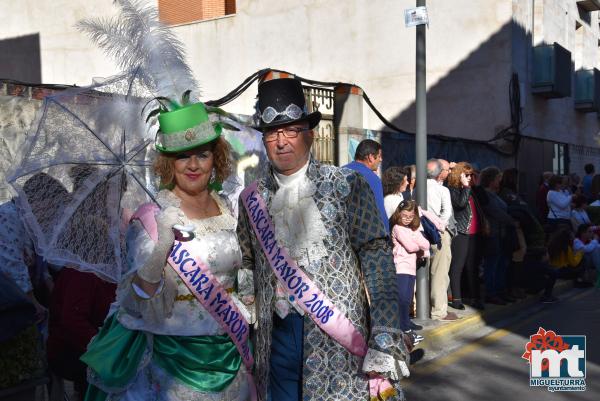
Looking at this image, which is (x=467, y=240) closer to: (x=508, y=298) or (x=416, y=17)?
(x=508, y=298)

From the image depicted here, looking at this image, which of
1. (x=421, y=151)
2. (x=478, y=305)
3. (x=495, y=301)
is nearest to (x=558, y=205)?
(x=495, y=301)

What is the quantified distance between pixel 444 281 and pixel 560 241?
13.5 feet

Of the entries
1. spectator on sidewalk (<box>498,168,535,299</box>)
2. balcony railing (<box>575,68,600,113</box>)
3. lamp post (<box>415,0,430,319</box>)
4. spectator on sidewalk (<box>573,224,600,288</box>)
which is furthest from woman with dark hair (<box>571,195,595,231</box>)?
balcony railing (<box>575,68,600,113</box>)

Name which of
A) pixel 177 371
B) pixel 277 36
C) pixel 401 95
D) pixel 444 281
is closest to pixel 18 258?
pixel 177 371

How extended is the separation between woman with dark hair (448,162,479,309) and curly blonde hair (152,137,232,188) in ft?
18.4

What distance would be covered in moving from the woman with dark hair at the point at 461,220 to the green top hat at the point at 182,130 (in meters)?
5.83

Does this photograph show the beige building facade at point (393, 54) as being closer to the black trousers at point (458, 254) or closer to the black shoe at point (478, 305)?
the black shoe at point (478, 305)

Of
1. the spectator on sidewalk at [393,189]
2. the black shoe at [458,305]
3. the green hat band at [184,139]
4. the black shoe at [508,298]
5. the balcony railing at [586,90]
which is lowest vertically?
the black shoe at [508,298]

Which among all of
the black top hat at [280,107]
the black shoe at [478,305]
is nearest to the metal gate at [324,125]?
the black shoe at [478,305]

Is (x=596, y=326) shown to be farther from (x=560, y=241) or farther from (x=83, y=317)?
(x=83, y=317)

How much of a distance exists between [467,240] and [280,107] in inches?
245

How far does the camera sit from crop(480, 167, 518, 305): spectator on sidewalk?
9.02 m

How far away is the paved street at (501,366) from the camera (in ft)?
18.7

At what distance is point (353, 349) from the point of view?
2756mm
